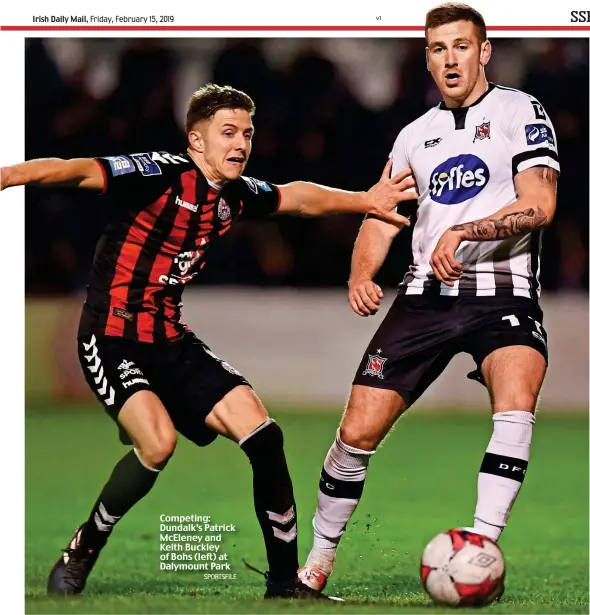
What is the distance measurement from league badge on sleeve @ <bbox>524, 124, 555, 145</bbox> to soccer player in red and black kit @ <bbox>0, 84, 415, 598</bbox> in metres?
0.66

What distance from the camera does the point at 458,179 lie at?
19.4ft

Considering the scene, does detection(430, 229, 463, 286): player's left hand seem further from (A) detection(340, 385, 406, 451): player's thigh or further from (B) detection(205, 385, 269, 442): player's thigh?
(B) detection(205, 385, 269, 442): player's thigh

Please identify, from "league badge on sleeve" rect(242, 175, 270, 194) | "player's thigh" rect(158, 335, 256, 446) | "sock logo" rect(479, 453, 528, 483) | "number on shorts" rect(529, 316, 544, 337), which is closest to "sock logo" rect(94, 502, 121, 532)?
"player's thigh" rect(158, 335, 256, 446)

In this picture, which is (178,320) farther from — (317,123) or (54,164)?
(317,123)

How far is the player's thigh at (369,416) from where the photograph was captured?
229 inches

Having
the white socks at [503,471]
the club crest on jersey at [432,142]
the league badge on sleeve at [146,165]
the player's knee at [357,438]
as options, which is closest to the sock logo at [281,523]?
the player's knee at [357,438]

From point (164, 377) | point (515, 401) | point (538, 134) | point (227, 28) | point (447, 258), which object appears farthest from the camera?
point (227, 28)

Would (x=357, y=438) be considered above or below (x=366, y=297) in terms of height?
below

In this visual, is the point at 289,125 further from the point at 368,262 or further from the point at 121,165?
the point at 121,165

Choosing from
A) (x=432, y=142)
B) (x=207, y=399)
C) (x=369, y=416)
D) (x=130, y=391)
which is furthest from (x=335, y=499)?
(x=432, y=142)

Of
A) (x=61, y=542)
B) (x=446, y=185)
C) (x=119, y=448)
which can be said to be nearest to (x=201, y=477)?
(x=119, y=448)

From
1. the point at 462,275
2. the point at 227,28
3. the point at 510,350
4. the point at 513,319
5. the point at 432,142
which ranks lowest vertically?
the point at 510,350

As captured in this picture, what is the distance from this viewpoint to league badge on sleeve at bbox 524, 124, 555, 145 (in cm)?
576

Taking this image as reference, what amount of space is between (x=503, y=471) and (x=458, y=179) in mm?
1443
